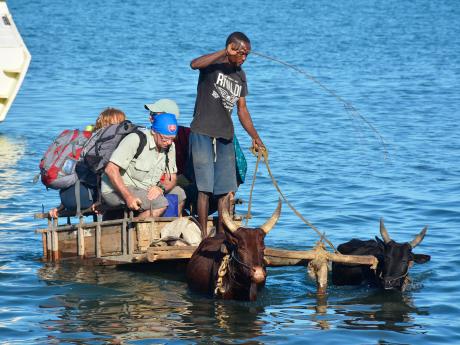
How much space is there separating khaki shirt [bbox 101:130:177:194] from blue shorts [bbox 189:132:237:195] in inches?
15.6

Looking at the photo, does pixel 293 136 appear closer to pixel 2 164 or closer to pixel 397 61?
pixel 2 164

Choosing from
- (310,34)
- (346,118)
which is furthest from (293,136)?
(310,34)

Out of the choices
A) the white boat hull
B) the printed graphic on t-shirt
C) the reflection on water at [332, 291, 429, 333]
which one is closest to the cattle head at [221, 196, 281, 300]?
the reflection on water at [332, 291, 429, 333]

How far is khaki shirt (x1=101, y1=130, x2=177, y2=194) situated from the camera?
12864mm

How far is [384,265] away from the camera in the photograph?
40.4 ft

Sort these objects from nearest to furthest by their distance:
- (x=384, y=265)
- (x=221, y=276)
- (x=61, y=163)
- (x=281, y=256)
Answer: (x=221, y=276)
(x=281, y=256)
(x=384, y=265)
(x=61, y=163)

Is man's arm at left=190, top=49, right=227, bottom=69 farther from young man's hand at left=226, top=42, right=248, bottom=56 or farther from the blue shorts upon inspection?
the blue shorts

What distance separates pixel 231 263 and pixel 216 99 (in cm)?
221

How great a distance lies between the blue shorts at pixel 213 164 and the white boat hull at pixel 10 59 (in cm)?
1252

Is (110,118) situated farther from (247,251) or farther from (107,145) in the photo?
(247,251)

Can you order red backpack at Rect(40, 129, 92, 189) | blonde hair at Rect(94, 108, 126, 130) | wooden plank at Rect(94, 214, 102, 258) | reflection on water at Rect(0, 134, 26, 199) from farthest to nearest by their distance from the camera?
reflection on water at Rect(0, 134, 26, 199) → blonde hair at Rect(94, 108, 126, 130) → red backpack at Rect(40, 129, 92, 189) → wooden plank at Rect(94, 214, 102, 258)

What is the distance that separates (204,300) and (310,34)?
43.1 m

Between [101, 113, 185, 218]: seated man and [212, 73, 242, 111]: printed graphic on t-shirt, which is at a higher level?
[212, 73, 242, 111]: printed graphic on t-shirt

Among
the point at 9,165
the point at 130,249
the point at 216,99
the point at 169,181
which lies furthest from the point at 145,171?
the point at 9,165
